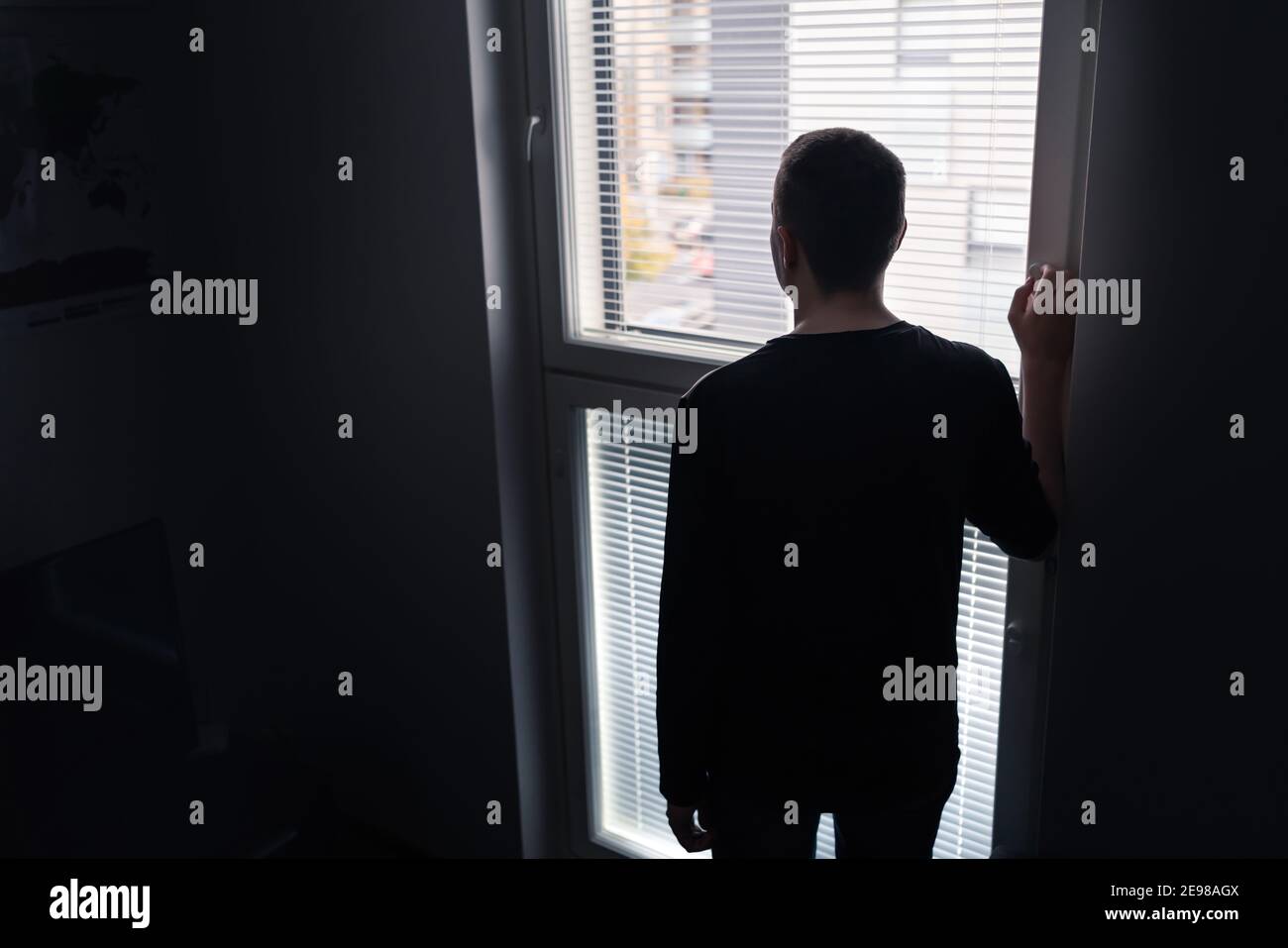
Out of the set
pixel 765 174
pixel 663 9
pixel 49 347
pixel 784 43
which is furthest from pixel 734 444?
pixel 49 347

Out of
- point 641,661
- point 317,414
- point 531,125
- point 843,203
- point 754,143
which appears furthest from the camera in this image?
point 317,414

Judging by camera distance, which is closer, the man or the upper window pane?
the man

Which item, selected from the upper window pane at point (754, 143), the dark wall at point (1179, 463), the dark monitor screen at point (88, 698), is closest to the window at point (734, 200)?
the upper window pane at point (754, 143)

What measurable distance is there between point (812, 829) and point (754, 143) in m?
1.00

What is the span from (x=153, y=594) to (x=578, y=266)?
0.97 m

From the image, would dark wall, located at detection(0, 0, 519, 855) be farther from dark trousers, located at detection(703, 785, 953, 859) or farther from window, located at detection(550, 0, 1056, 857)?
dark trousers, located at detection(703, 785, 953, 859)

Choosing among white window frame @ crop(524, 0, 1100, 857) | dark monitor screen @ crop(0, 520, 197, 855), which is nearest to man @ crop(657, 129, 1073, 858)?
white window frame @ crop(524, 0, 1100, 857)

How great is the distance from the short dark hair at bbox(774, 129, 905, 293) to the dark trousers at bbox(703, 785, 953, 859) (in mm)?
691

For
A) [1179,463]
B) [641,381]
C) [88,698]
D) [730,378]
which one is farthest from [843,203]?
[88,698]

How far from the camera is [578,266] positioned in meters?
2.01

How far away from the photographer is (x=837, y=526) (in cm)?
141

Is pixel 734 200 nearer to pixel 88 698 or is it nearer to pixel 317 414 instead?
pixel 317 414

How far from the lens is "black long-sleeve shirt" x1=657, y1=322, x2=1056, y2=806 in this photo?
4.51 ft

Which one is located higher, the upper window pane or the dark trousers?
the upper window pane
